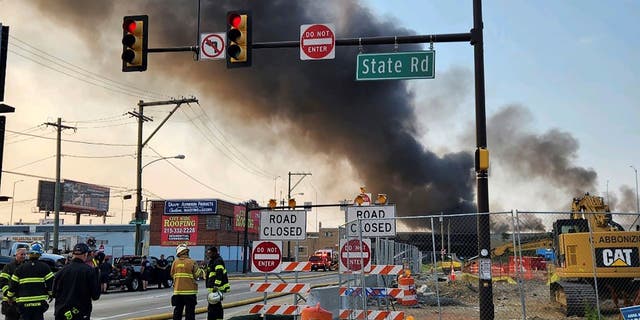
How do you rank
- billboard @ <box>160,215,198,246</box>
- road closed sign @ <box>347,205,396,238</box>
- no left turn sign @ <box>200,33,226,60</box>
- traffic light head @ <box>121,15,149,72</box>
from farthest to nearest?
billboard @ <box>160,215,198,246</box>
road closed sign @ <box>347,205,396,238</box>
no left turn sign @ <box>200,33,226,60</box>
traffic light head @ <box>121,15,149,72</box>

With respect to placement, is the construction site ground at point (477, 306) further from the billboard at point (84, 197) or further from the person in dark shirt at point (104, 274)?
the billboard at point (84, 197)

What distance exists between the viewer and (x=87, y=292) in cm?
884

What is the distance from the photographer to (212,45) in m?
13.7

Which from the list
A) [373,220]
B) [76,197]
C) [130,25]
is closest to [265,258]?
[373,220]

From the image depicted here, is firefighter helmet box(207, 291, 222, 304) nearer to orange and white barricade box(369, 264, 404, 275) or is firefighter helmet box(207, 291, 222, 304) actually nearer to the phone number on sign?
orange and white barricade box(369, 264, 404, 275)

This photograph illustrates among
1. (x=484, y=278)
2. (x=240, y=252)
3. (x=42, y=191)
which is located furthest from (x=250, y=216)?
(x=484, y=278)

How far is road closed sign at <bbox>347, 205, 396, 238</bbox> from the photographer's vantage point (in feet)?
46.1

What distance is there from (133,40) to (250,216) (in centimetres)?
5459

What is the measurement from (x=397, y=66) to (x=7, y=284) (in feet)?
27.2

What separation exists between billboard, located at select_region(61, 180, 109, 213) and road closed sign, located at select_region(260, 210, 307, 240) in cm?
9298

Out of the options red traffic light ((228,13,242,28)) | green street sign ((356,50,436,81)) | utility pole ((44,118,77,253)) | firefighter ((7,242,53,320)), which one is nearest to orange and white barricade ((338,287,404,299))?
green street sign ((356,50,436,81))

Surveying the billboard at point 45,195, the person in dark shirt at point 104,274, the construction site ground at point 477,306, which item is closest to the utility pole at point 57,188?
the person in dark shirt at point 104,274

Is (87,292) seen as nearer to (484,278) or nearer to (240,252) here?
(484,278)

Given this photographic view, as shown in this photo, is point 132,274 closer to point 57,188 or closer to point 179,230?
point 57,188
